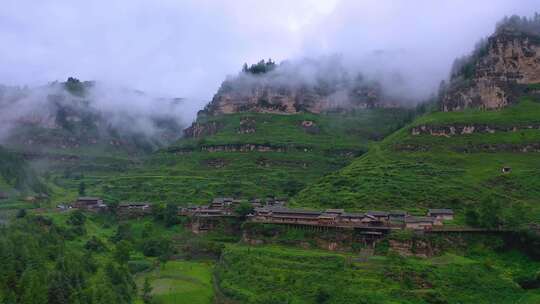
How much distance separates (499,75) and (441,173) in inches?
1908

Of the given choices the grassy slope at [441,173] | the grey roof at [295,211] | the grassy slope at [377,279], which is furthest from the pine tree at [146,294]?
the grassy slope at [441,173]

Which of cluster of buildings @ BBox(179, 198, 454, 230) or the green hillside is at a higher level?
the green hillside

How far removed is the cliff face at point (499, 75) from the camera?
490ft

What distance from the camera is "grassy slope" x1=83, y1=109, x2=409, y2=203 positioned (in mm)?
145750

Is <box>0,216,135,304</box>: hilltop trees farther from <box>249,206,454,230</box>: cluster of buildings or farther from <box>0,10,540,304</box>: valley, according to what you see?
<box>249,206,454,230</box>: cluster of buildings

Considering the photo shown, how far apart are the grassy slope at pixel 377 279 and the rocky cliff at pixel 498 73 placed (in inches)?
2822

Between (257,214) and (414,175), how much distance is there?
30843 millimetres

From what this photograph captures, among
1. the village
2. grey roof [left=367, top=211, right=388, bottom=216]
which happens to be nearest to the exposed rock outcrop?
the village

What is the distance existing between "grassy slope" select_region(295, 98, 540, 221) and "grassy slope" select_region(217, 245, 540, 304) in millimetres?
19310

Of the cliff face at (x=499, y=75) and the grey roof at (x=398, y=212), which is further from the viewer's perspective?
the cliff face at (x=499, y=75)

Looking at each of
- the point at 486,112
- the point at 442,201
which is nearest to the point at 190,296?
the point at 442,201

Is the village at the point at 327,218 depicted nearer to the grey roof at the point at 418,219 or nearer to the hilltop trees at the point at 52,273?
the grey roof at the point at 418,219

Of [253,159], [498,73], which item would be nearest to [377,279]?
[253,159]

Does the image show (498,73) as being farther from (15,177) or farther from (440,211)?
(15,177)
